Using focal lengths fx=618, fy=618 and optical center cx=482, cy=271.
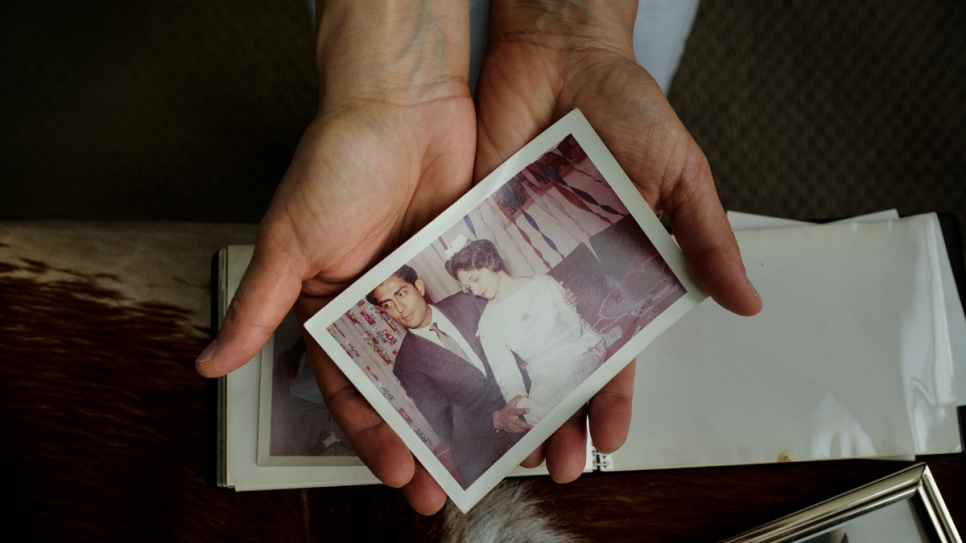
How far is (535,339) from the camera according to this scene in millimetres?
674

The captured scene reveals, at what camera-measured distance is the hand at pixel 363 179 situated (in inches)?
23.9

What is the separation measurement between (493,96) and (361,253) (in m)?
0.25

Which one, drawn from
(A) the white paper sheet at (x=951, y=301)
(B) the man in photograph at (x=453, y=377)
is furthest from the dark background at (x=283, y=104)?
(B) the man in photograph at (x=453, y=377)

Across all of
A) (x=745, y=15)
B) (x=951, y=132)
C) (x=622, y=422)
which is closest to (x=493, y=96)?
(x=622, y=422)

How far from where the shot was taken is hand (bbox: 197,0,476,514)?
606mm

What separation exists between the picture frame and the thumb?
56cm

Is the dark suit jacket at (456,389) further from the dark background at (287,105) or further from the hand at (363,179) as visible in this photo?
the dark background at (287,105)

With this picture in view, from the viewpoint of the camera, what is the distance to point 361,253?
0.68m

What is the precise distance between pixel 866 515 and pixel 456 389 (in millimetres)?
490

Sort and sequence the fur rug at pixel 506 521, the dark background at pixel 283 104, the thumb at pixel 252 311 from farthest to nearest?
the dark background at pixel 283 104, the fur rug at pixel 506 521, the thumb at pixel 252 311

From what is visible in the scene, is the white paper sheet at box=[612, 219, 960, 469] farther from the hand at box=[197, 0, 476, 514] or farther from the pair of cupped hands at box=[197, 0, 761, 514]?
the hand at box=[197, 0, 476, 514]

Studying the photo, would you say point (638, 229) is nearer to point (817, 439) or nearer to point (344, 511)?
point (817, 439)

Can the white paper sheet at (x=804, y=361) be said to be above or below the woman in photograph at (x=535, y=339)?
above

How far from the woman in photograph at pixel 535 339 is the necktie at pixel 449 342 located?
0.03 m
